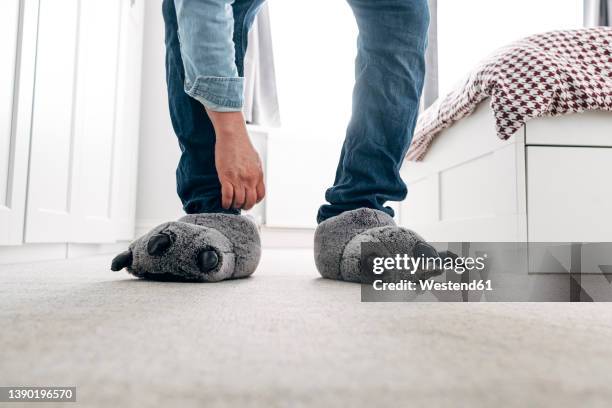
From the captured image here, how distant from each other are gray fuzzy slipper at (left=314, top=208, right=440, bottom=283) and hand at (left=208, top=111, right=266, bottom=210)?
0.41ft

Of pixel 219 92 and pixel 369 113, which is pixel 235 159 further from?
pixel 369 113

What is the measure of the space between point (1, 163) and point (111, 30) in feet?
3.27

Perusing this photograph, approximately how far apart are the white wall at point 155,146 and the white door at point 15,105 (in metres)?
1.39

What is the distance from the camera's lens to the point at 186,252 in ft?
2.19

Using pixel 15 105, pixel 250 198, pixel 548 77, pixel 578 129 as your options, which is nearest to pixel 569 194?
pixel 578 129

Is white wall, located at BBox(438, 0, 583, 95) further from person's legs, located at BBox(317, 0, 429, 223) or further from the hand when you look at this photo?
the hand

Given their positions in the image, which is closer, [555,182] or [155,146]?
[555,182]

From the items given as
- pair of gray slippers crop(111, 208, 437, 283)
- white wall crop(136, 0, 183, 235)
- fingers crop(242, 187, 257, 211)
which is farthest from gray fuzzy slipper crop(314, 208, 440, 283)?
white wall crop(136, 0, 183, 235)

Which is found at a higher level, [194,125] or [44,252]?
[194,125]

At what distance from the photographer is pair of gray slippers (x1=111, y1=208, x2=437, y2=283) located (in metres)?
0.66

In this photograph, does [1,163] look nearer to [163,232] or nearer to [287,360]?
[163,232]

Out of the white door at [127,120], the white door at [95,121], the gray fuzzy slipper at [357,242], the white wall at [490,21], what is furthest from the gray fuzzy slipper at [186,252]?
the white wall at [490,21]

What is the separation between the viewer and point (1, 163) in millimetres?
1039

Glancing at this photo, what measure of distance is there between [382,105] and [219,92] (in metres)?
0.25
